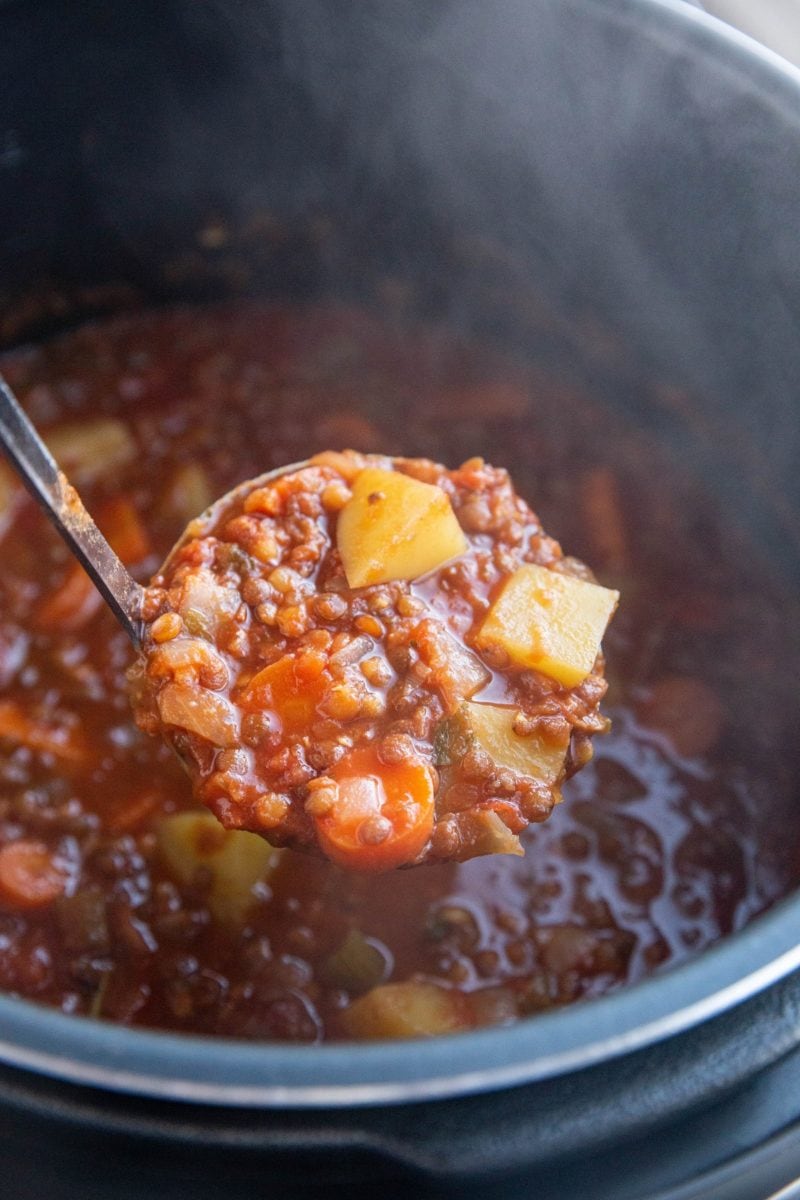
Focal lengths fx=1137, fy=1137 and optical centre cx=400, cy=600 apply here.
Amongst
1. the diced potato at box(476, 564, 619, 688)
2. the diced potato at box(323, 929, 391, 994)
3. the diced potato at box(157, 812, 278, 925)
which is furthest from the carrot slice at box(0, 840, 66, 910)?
the diced potato at box(476, 564, 619, 688)

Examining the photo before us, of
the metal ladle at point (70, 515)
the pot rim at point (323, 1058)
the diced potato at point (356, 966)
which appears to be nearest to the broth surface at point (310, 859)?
the diced potato at point (356, 966)

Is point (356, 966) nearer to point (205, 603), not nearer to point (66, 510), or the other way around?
point (205, 603)

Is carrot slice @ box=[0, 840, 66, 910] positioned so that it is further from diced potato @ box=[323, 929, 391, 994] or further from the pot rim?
the pot rim

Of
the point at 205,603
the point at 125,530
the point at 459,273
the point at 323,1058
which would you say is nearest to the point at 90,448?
the point at 125,530

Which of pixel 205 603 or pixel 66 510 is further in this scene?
pixel 205 603

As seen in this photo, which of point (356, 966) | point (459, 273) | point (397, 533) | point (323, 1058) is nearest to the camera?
point (323, 1058)

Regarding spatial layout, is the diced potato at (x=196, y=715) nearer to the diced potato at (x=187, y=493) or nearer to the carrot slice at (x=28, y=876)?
the carrot slice at (x=28, y=876)
